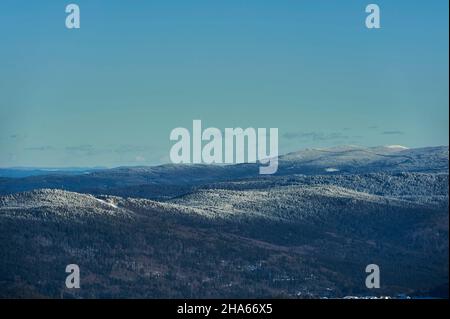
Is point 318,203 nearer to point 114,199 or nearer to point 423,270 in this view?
point 114,199

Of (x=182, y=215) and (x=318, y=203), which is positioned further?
(x=318, y=203)

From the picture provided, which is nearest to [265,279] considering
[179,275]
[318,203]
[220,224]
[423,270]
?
[179,275]

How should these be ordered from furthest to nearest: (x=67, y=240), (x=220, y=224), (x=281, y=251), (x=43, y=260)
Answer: (x=220, y=224)
(x=281, y=251)
(x=67, y=240)
(x=43, y=260)

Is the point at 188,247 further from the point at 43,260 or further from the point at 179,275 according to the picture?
the point at 43,260

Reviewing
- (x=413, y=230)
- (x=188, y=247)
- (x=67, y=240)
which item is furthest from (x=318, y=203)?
(x=67, y=240)

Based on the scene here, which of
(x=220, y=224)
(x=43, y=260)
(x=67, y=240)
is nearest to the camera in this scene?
(x=43, y=260)

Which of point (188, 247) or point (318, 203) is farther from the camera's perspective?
point (318, 203)
